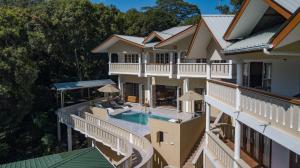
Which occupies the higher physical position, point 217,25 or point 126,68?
point 217,25

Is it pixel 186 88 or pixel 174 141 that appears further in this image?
pixel 186 88

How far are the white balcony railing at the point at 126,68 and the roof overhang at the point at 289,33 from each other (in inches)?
887

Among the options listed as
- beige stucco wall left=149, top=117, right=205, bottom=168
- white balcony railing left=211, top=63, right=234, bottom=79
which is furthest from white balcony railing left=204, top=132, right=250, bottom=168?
white balcony railing left=211, top=63, right=234, bottom=79

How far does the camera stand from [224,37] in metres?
12.3

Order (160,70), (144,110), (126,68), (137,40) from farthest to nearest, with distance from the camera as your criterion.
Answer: (137,40) → (126,68) → (144,110) → (160,70)

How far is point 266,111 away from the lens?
8289 mm

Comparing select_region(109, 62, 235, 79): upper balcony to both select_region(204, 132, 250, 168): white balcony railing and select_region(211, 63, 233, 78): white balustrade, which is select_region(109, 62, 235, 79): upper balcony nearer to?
select_region(211, 63, 233, 78): white balustrade

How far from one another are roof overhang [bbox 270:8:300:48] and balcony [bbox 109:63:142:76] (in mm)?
22455

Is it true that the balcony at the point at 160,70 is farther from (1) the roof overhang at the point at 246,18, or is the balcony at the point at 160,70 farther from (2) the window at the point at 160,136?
(1) the roof overhang at the point at 246,18

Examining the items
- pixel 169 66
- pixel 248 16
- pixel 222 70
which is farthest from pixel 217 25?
pixel 169 66

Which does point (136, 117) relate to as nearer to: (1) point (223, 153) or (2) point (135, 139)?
(2) point (135, 139)

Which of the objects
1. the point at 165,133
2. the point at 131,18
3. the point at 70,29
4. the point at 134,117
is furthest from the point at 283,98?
the point at 131,18

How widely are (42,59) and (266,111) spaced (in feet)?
95.5

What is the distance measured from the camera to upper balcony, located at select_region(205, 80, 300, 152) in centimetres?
678
